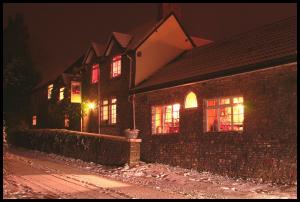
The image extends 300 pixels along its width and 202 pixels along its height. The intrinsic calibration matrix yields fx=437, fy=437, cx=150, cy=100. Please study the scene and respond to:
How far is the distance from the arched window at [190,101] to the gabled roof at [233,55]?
2.27 ft

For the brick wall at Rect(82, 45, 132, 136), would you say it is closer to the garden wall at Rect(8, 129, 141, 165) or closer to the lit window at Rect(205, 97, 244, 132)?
the garden wall at Rect(8, 129, 141, 165)

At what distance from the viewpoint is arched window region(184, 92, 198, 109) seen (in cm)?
1883

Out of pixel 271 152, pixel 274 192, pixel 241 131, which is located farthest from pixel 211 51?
pixel 274 192

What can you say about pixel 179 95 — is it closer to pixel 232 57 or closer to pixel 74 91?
pixel 232 57

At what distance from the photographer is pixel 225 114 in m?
17.3

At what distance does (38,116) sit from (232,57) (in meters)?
25.5

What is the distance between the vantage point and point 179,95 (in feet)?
64.3

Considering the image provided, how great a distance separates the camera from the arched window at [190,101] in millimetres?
18828

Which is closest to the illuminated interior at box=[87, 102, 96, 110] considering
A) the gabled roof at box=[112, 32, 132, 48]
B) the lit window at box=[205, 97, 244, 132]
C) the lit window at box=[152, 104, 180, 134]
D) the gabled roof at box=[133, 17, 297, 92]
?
the gabled roof at box=[112, 32, 132, 48]

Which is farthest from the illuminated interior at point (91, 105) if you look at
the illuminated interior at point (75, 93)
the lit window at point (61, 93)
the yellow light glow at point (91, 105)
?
the lit window at point (61, 93)

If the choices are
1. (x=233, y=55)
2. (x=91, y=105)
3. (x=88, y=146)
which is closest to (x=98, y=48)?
(x=91, y=105)

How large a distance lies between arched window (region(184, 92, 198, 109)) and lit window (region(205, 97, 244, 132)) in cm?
78

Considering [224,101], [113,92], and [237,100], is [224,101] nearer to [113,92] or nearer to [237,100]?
[237,100]

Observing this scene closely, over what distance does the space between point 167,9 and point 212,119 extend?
1084cm
